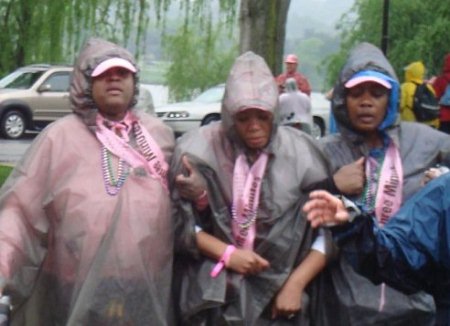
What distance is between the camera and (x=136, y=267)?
4758mm

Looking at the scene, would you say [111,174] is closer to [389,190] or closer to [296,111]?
[389,190]

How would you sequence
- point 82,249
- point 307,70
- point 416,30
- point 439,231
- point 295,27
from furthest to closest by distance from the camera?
point 295,27
point 307,70
point 416,30
point 82,249
point 439,231

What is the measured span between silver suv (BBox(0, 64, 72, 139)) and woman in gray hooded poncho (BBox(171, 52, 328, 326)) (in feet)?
71.8

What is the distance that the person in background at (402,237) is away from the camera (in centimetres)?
362

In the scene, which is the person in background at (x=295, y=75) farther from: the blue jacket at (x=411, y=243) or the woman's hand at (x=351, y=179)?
the blue jacket at (x=411, y=243)

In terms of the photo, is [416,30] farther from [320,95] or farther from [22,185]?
[22,185]

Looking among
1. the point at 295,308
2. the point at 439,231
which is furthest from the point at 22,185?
the point at 439,231

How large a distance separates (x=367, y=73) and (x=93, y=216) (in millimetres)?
1314

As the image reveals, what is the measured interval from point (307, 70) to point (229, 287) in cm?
5809

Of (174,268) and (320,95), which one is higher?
(174,268)

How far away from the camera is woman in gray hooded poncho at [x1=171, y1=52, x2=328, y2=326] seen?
15.6 feet

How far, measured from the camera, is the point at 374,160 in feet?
16.4

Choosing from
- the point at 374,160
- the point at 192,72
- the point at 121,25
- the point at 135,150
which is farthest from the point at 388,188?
the point at 192,72

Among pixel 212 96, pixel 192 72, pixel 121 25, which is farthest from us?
pixel 192 72
